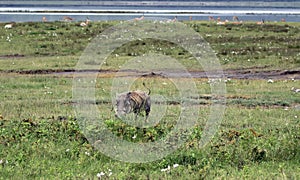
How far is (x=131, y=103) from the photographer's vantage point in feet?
36.7

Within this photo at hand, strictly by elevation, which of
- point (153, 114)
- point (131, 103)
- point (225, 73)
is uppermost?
point (131, 103)

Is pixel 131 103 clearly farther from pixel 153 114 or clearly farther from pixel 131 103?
pixel 153 114

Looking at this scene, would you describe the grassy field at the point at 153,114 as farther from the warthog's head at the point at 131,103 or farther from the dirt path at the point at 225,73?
the warthog's head at the point at 131,103

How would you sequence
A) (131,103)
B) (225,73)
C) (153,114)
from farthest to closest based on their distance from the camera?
(225,73) → (153,114) → (131,103)

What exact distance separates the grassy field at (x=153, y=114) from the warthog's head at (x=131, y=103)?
0.34m

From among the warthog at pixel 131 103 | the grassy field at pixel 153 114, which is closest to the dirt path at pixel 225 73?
the grassy field at pixel 153 114

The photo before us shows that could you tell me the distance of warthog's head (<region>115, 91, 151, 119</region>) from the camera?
11.1 metres

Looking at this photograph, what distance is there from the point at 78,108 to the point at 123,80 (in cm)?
587

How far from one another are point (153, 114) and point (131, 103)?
151cm

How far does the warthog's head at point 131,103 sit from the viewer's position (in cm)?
1113

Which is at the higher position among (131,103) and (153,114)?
(131,103)

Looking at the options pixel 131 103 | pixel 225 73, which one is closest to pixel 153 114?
pixel 131 103

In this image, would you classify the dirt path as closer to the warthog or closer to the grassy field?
the grassy field

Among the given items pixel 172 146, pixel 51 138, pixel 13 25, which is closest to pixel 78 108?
pixel 51 138
